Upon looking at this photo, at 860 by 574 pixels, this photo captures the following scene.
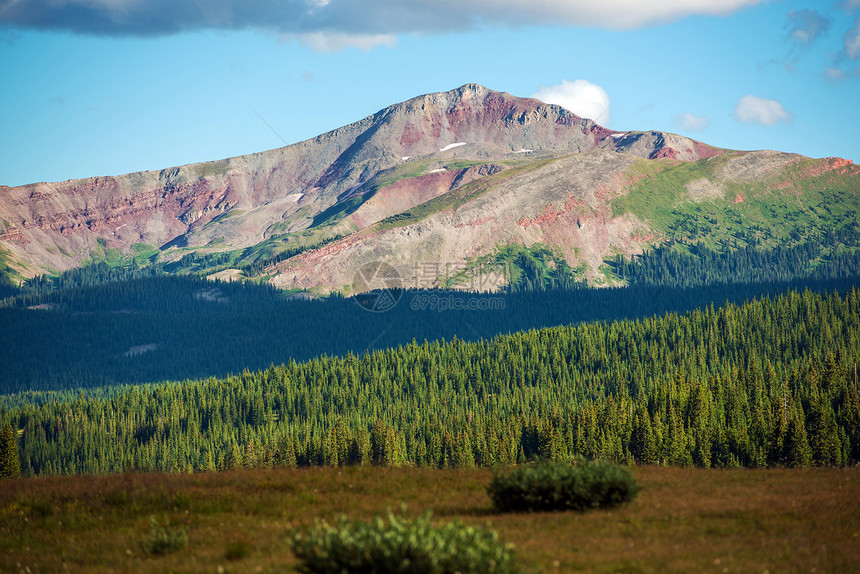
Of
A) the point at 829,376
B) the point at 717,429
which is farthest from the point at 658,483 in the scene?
the point at 829,376

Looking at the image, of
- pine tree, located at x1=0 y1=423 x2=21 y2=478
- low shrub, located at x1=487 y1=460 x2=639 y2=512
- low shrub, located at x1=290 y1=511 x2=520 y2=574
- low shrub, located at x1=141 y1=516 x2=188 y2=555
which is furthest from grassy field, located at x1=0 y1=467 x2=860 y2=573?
pine tree, located at x1=0 y1=423 x2=21 y2=478

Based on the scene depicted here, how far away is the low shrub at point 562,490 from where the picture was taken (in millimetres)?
31656

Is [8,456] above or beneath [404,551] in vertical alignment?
beneath

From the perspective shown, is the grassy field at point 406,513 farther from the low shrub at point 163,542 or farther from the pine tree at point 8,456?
the pine tree at point 8,456

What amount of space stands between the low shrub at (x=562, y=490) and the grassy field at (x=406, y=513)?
0.75m

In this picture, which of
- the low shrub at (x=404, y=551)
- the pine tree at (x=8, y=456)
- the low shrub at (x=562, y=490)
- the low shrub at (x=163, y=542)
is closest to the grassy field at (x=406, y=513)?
the low shrub at (x=163, y=542)

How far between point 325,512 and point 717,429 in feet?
360

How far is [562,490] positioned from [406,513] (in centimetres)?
647

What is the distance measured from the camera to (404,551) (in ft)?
65.7

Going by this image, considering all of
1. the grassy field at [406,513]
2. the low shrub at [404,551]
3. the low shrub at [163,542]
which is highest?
the low shrub at [404,551]

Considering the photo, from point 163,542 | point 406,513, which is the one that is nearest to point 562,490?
point 406,513

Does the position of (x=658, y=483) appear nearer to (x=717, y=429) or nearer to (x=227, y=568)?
(x=227, y=568)

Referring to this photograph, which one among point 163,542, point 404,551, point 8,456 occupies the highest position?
point 404,551

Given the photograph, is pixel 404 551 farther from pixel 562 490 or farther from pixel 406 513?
pixel 562 490
